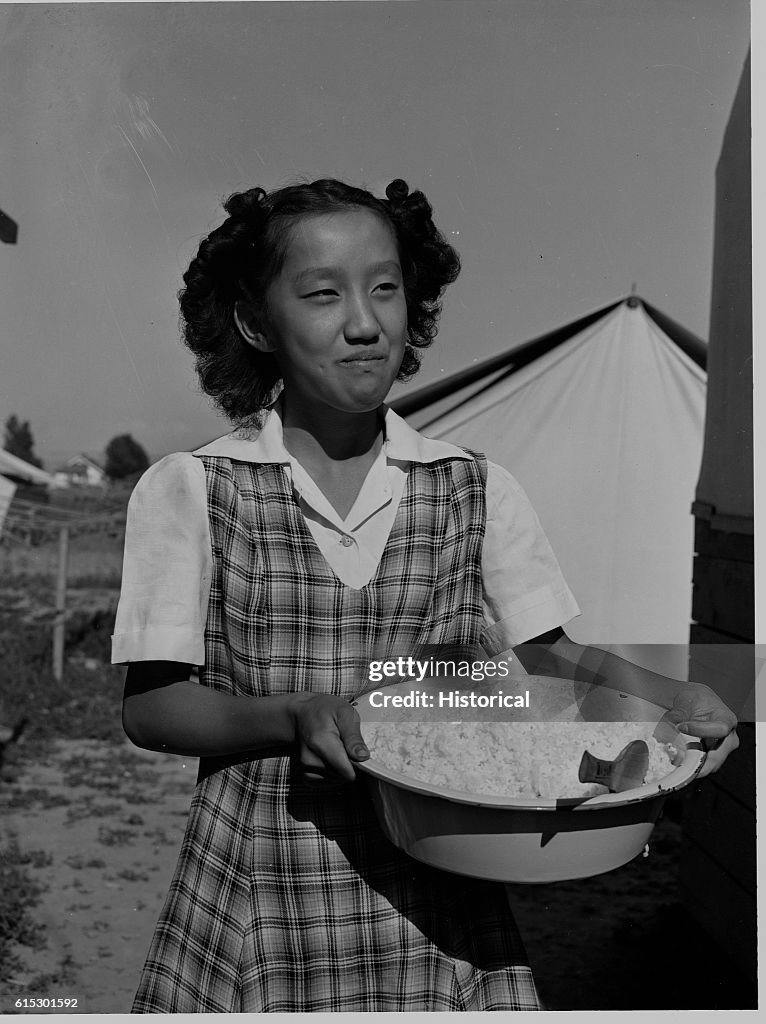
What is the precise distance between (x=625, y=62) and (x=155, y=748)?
1118 millimetres

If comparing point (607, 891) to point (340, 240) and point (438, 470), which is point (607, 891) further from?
point (340, 240)

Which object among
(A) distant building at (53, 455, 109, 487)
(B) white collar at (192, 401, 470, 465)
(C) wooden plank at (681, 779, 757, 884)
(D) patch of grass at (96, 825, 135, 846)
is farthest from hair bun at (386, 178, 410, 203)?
(D) patch of grass at (96, 825, 135, 846)

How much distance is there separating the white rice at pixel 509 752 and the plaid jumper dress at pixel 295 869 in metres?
0.09

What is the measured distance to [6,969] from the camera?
77.6 inches

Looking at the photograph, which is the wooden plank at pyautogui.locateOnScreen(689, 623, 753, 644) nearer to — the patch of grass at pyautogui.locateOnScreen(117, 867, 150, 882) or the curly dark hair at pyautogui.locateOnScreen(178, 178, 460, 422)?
the curly dark hair at pyautogui.locateOnScreen(178, 178, 460, 422)

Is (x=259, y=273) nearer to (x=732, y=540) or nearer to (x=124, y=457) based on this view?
(x=124, y=457)

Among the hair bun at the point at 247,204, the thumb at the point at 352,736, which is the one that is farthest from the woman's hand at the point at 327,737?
the hair bun at the point at 247,204

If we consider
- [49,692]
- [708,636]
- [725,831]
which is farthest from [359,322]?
[49,692]

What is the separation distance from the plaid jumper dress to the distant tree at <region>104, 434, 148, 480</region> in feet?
0.77

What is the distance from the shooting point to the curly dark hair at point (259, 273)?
4.71 feet

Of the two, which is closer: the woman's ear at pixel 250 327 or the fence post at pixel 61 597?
the woman's ear at pixel 250 327

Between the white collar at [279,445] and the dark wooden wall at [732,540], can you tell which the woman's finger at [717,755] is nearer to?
the dark wooden wall at [732,540]

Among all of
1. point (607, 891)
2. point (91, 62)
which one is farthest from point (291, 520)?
point (607, 891)

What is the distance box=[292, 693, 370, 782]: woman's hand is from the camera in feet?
3.91
